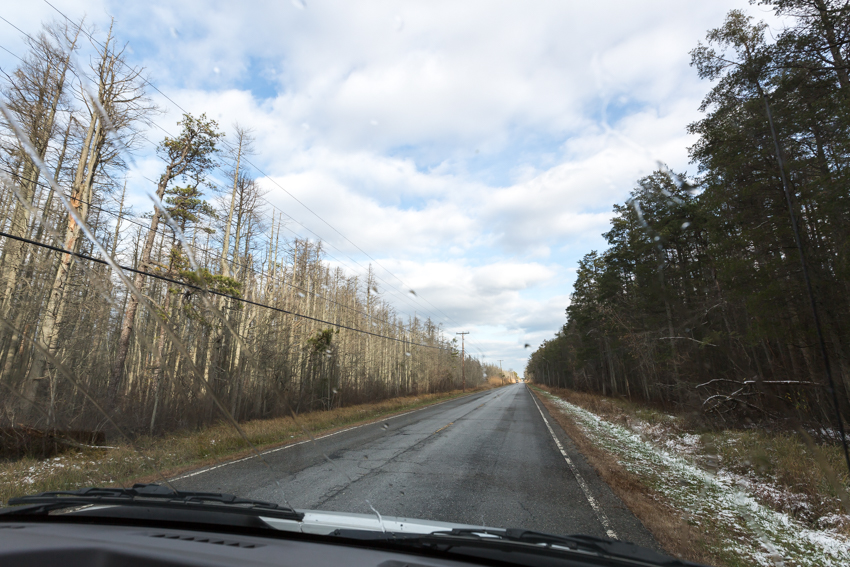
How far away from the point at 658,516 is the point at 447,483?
287 cm

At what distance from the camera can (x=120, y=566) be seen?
1.56 m

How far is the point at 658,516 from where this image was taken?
4902mm

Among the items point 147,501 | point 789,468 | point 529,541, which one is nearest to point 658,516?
point 789,468

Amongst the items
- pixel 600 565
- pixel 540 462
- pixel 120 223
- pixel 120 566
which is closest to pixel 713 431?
pixel 540 462

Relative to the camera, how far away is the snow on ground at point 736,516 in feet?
13.2

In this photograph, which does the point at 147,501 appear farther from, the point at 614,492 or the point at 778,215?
the point at 778,215

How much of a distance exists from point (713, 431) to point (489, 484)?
342 inches

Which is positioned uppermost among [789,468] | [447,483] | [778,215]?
[778,215]

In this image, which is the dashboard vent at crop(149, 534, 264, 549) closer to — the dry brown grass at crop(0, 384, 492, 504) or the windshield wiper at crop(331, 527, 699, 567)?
the windshield wiper at crop(331, 527, 699, 567)

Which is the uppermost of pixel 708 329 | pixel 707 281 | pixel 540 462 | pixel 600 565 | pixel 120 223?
pixel 120 223

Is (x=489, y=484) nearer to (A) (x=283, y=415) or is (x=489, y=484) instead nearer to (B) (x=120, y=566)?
(B) (x=120, y=566)

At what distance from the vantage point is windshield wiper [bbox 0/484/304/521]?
86.9 inches

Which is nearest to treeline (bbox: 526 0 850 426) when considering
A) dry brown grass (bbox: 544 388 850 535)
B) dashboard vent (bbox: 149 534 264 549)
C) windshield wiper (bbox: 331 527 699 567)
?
dry brown grass (bbox: 544 388 850 535)

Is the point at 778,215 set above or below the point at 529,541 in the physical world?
above
